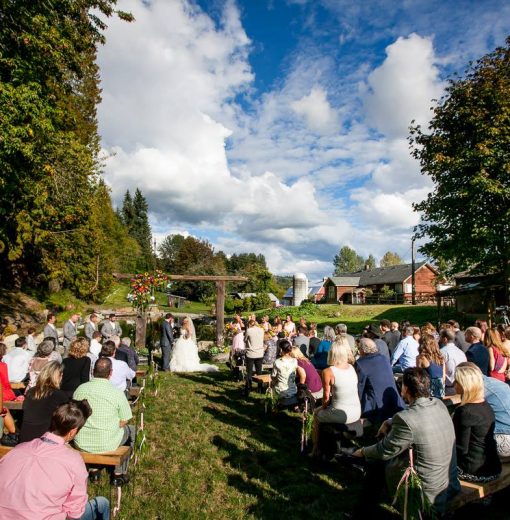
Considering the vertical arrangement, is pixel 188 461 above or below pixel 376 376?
below

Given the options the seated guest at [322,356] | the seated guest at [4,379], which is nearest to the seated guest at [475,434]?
the seated guest at [322,356]

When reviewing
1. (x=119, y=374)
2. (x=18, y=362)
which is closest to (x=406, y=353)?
(x=119, y=374)

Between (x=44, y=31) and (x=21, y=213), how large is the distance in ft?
26.6

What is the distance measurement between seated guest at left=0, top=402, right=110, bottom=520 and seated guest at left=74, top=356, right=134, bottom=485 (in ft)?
5.15

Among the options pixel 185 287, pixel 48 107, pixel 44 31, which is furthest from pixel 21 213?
pixel 185 287

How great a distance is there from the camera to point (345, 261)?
404 feet

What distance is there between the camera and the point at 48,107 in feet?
36.9

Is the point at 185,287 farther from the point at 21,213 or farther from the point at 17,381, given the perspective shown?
the point at 17,381

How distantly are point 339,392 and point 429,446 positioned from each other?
1.87 m

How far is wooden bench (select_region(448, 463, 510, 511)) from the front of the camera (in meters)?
3.55

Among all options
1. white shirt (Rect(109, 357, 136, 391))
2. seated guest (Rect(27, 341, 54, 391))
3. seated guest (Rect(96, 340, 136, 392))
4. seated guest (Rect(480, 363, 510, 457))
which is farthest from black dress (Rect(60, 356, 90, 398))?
seated guest (Rect(480, 363, 510, 457))

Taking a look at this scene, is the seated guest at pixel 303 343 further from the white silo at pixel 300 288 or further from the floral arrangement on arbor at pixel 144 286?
the white silo at pixel 300 288

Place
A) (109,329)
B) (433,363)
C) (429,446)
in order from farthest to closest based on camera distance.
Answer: (109,329) < (433,363) < (429,446)

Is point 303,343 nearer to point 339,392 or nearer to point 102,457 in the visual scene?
point 339,392
